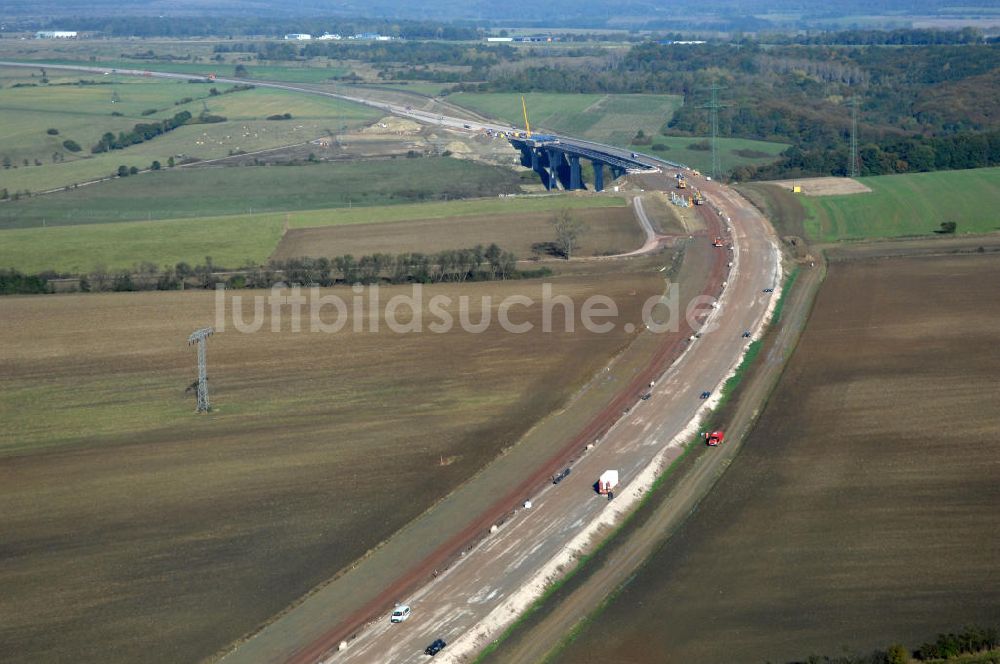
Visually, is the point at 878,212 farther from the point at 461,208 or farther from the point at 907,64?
the point at 907,64

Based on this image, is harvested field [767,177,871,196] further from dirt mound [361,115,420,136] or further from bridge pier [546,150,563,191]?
dirt mound [361,115,420,136]

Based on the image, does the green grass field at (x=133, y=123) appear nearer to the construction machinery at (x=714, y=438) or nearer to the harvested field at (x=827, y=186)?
the harvested field at (x=827, y=186)

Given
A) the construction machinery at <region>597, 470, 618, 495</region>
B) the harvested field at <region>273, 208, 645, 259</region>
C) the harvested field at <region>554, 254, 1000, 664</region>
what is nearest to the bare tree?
the harvested field at <region>273, 208, 645, 259</region>

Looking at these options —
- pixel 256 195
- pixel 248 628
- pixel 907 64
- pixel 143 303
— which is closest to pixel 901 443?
pixel 248 628

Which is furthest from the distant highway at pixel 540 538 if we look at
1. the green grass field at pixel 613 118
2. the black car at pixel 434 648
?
the green grass field at pixel 613 118

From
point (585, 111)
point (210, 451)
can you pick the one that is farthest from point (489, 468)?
point (585, 111)

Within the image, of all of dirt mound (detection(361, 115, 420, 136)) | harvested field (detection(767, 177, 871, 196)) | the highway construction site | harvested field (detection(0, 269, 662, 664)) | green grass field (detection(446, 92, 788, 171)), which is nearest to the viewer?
the highway construction site

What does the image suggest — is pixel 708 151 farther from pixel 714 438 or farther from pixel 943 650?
pixel 943 650
